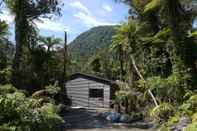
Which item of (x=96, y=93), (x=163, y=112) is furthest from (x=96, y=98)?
(x=163, y=112)

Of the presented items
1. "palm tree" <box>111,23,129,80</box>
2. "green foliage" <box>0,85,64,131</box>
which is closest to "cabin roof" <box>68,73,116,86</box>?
"palm tree" <box>111,23,129,80</box>

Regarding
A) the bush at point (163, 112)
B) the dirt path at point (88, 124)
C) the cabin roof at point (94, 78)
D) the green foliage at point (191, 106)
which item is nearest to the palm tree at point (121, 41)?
the cabin roof at point (94, 78)

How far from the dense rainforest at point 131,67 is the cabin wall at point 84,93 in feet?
2.74

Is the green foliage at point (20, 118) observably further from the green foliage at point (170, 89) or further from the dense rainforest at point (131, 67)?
the green foliage at point (170, 89)

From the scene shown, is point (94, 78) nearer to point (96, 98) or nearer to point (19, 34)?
point (96, 98)

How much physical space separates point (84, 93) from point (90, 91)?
598 millimetres

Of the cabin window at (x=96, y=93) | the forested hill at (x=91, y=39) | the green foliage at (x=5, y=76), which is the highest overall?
the forested hill at (x=91, y=39)

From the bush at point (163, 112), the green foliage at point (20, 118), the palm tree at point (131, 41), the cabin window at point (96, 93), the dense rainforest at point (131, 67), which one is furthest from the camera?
the cabin window at point (96, 93)

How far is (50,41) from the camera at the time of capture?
4312 cm

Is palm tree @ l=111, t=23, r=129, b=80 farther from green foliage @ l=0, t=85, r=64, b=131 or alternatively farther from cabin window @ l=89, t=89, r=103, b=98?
green foliage @ l=0, t=85, r=64, b=131

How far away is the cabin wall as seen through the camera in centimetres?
3784

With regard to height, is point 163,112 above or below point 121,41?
below

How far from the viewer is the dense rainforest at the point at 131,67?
43.1 feet

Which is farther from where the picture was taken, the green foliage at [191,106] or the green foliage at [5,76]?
the green foliage at [5,76]
